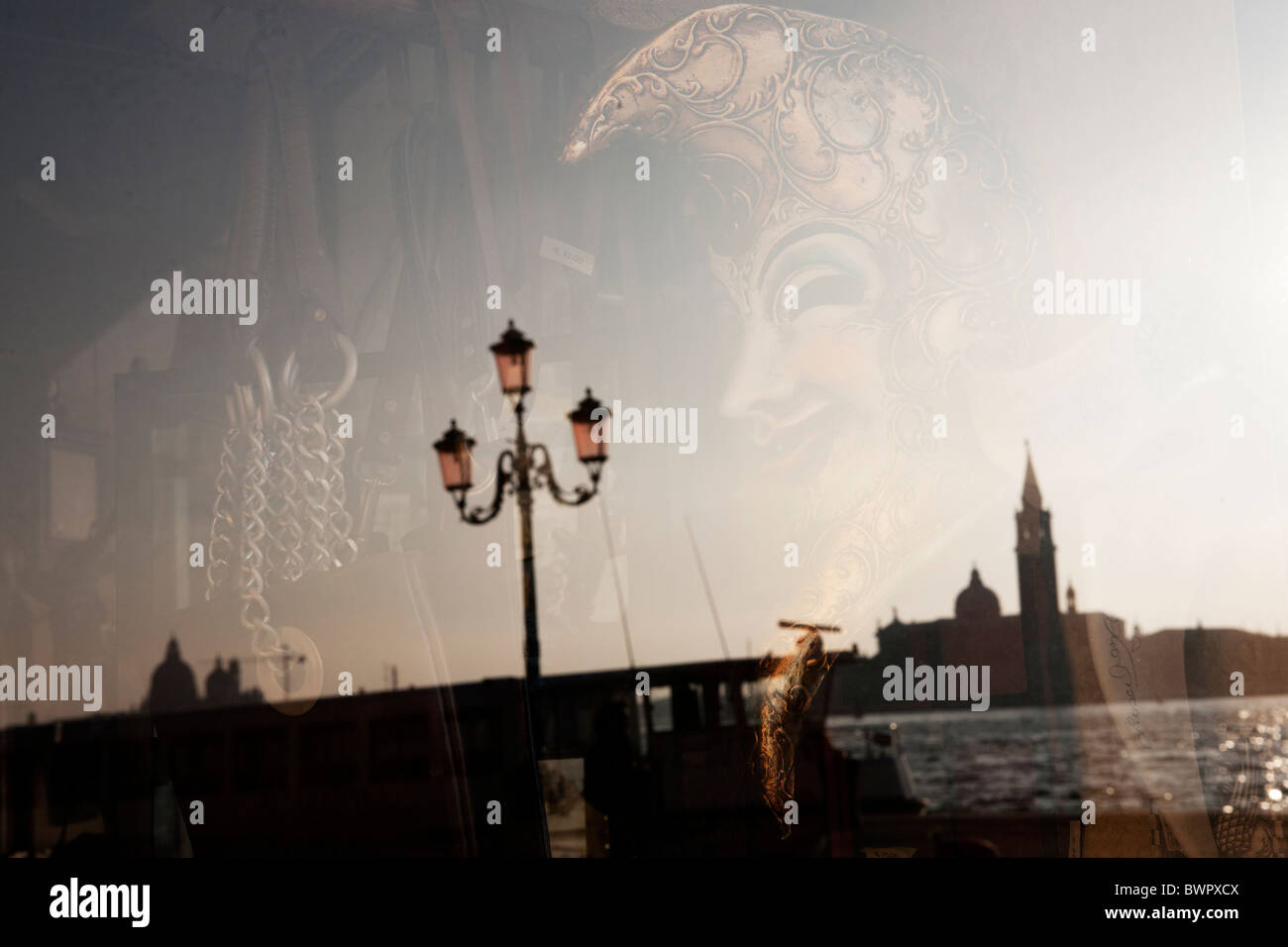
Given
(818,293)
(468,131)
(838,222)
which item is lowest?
(818,293)

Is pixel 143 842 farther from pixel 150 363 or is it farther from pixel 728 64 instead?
pixel 728 64

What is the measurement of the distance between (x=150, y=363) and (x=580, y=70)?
1.10m

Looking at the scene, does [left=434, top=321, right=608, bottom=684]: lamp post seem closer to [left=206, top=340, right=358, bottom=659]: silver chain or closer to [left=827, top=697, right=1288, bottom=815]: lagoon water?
[left=206, top=340, right=358, bottom=659]: silver chain

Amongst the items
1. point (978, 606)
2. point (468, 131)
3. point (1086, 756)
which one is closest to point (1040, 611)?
point (978, 606)

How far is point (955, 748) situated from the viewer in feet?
6.40

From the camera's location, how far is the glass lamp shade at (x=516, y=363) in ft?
6.77

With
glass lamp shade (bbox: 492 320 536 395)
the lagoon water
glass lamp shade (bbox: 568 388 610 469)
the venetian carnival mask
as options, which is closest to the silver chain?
glass lamp shade (bbox: 492 320 536 395)

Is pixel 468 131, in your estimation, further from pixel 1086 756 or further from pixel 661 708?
pixel 1086 756

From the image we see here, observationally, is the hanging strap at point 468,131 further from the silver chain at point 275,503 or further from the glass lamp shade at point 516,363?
the silver chain at point 275,503

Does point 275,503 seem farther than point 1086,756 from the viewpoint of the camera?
Yes

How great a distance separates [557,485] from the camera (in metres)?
2.07

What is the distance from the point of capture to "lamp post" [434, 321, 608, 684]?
2062 millimetres

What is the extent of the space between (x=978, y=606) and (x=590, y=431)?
2.79 feet

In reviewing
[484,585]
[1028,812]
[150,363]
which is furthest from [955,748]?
[150,363]
